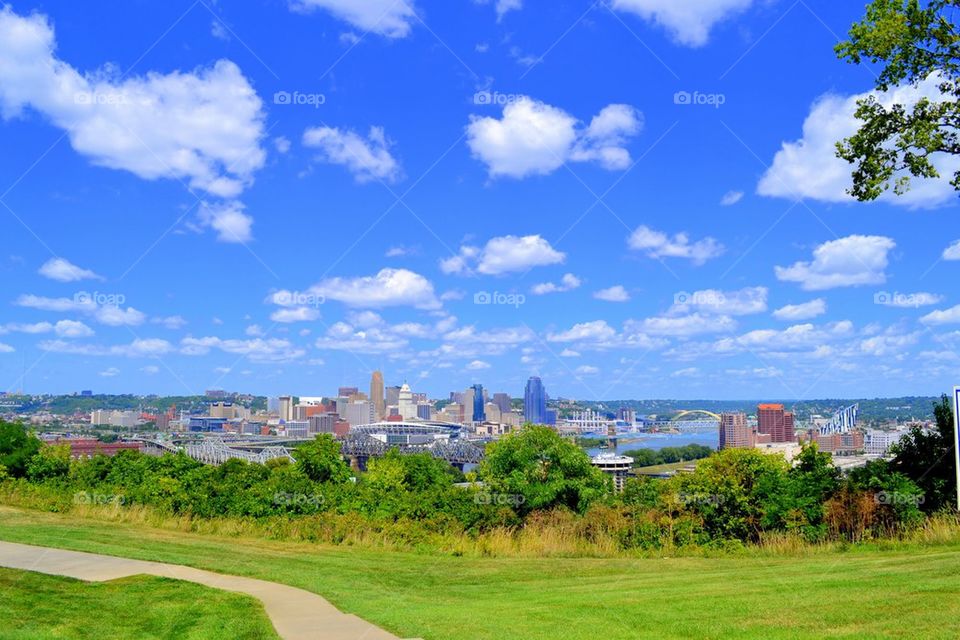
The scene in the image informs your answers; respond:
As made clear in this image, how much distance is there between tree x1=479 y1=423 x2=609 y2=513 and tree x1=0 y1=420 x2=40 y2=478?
16.2 metres

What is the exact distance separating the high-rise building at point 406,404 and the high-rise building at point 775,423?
78518 millimetres

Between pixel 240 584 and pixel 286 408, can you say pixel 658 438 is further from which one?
pixel 240 584

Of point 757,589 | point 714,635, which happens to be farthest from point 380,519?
point 714,635

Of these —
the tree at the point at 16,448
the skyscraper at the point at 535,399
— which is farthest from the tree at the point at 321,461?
the skyscraper at the point at 535,399

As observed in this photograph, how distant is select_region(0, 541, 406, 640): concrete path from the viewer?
27.4 ft

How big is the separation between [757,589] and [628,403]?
297 ft

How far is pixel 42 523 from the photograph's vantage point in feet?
59.5

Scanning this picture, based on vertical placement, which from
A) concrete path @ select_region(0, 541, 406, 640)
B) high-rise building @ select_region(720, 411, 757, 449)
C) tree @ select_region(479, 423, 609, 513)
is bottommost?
concrete path @ select_region(0, 541, 406, 640)

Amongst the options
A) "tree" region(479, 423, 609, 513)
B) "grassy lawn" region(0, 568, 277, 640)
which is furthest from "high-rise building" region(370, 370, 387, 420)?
"grassy lawn" region(0, 568, 277, 640)

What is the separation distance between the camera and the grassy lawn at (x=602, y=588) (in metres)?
7.75

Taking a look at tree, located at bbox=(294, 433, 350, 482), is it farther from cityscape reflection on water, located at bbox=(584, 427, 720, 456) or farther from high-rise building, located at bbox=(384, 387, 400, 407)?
high-rise building, located at bbox=(384, 387, 400, 407)

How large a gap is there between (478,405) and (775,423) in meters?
73.2

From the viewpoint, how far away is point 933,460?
1582 centimetres

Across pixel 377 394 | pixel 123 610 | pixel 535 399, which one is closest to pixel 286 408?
pixel 377 394
